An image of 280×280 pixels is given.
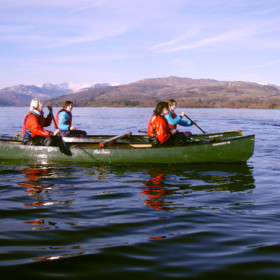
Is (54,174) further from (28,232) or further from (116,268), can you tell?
(116,268)

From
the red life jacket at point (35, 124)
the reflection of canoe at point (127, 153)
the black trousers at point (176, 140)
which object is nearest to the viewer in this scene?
the red life jacket at point (35, 124)

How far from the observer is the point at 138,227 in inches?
208

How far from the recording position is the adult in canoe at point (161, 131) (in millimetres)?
11011

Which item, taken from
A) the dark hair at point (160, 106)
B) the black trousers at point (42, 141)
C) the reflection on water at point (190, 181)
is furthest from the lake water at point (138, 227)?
the dark hair at point (160, 106)

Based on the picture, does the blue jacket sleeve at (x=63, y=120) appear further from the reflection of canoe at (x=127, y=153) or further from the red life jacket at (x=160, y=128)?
the red life jacket at (x=160, y=128)

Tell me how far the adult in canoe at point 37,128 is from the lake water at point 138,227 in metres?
1.72

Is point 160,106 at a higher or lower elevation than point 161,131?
higher

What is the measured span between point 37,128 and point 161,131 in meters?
4.04

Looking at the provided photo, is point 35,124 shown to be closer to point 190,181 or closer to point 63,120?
point 63,120

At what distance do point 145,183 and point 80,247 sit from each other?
4.53 metres

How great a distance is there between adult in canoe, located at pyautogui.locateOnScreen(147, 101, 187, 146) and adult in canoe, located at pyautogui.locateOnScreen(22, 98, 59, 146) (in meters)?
3.24

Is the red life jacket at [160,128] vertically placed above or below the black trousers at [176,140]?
above

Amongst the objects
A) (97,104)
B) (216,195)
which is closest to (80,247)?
(216,195)

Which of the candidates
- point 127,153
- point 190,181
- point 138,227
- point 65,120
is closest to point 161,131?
point 127,153
